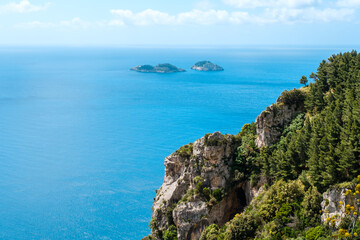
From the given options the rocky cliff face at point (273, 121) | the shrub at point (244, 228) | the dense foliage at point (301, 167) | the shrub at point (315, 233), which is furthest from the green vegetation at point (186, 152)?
the shrub at point (315, 233)

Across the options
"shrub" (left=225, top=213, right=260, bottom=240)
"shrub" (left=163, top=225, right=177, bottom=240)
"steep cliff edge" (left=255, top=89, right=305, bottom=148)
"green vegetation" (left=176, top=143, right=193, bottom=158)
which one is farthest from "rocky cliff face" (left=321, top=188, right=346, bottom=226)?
"green vegetation" (left=176, top=143, right=193, bottom=158)

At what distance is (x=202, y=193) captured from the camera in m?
39.1

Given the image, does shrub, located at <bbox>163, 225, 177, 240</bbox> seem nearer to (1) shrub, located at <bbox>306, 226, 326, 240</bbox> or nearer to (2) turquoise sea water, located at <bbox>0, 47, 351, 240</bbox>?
(1) shrub, located at <bbox>306, 226, 326, 240</bbox>

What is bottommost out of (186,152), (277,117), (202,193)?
(202,193)

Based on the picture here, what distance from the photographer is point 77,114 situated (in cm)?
12738

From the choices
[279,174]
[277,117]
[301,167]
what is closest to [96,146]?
[277,117]

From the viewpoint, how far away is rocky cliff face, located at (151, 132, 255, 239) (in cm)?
3744

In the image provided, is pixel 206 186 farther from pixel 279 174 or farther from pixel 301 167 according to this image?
pixel 301 167

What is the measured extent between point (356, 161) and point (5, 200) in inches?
2643

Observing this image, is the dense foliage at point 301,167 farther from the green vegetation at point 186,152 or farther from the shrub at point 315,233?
the green vegetation at point 186,152

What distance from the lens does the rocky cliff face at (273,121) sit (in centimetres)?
4231

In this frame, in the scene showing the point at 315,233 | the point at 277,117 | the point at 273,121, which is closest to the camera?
the point at 315,233

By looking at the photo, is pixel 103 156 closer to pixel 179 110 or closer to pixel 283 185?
pixel 179 110

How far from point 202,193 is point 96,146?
62.8m
